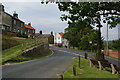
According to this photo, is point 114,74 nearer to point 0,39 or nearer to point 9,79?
point 9,79

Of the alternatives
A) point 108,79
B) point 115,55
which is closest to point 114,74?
point 108,79

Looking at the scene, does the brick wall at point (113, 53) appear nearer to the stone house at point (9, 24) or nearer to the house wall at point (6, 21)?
the stone house at point (9, 24)

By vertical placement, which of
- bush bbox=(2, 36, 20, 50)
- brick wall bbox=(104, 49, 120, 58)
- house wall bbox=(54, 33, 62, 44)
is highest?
house wall bbox=(54, 33, 62, 44)

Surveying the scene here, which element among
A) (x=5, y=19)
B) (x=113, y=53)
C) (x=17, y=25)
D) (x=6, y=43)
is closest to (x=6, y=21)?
(x=5, y=19)

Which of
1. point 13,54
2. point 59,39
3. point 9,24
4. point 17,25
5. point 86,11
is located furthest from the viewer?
point 59,39

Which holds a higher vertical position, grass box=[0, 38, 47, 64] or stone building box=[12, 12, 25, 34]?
stone building box=[12, 12, 25, 34]

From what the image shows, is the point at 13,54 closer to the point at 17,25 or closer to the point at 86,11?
the point at 86,11

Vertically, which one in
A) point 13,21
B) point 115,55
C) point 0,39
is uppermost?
point 13,21

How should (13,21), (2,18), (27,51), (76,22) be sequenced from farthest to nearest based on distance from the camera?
(13,21)
(2,18)
(27,51)
(76,22)

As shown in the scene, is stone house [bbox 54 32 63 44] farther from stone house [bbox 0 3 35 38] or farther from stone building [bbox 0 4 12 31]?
stone building [bbox 0 4 12 31]

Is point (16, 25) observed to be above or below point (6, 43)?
above

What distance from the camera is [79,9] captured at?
1321 centimetres

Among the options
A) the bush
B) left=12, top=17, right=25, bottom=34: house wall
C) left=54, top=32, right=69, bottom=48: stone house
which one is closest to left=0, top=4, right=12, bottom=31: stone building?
left=12, top=17, right=25, bottom=34: house wall

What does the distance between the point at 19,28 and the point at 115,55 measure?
36.5m
